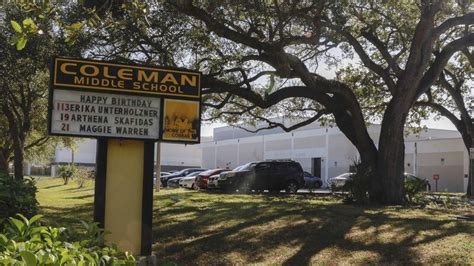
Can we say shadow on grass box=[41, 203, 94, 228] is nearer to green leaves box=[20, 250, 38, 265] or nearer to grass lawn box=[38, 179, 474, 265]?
grass lawn box=[38, 179, 474, 265]

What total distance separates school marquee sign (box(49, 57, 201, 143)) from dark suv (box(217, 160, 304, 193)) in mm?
21325

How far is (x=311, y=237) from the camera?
37.2 feet

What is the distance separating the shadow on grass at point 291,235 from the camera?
33.1ft

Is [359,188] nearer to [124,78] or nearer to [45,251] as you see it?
[124,78]

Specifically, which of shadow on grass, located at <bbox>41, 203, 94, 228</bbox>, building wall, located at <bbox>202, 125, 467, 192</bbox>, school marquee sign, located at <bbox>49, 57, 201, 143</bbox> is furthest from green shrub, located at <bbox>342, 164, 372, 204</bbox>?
building wall, located at <bbox>202, 125, 467, 192</bbox>

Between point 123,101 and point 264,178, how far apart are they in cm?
2211

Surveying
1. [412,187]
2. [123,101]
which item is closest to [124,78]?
[123,101]

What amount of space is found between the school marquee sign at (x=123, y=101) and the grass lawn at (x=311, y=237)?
276 cm

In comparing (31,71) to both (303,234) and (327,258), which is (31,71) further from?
(327,258)

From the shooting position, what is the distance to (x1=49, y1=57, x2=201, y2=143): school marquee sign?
8102mm

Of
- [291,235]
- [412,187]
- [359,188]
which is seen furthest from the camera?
[412,187]

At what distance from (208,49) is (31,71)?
6.04 m

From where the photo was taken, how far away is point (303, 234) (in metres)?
11.7

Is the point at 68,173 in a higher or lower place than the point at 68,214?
higher
